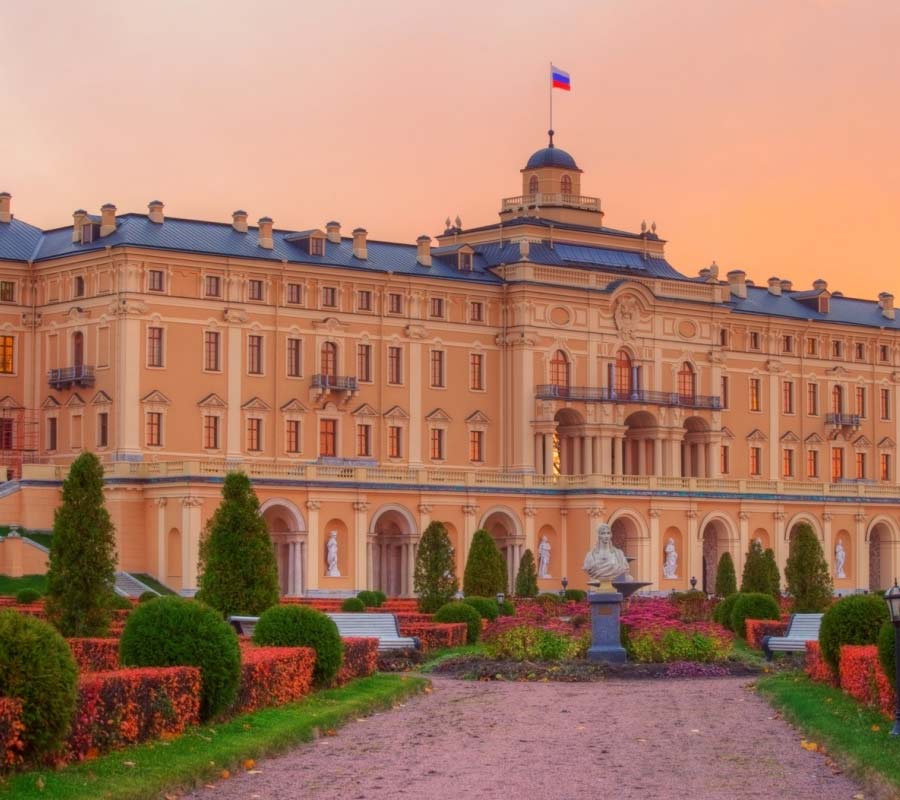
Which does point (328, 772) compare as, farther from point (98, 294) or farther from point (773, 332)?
point (773, 332)

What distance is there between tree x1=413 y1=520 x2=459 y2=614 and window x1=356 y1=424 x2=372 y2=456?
99.1ft

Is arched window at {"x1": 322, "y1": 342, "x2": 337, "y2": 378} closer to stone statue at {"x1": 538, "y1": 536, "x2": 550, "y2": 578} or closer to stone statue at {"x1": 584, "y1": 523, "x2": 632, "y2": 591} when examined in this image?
stone statue at {"x1": 538, "y1": 536, "x2": 550, "y2": 578}

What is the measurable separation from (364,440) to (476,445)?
5.06 metres

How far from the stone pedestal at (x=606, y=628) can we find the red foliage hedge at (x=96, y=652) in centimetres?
935

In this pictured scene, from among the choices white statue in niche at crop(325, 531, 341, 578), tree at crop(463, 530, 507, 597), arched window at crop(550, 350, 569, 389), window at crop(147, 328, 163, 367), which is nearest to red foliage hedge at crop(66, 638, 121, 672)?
tree at crop(463, 530, 507, 597)

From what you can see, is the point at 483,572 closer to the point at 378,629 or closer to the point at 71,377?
the point at 378,629

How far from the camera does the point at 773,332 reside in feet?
321

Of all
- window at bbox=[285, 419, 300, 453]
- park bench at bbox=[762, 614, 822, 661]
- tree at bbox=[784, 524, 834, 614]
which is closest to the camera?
park bench at bbox=[762, 614, 822, 661]

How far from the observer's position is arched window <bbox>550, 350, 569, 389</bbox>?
3430 inches

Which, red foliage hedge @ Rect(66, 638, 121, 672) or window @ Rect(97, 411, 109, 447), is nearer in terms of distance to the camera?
red foliage hedge @ Rect(66, 638, 121, 672)

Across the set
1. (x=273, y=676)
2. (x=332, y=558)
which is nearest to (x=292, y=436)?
(x=332, y=558)

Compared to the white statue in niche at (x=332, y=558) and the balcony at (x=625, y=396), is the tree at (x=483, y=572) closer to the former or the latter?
the white statue in niche at (x=332, y=558)

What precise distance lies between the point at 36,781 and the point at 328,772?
3.73 metres

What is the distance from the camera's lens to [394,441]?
8444cm
